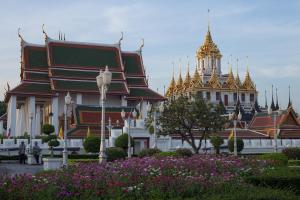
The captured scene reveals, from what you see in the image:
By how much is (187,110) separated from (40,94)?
23.1m

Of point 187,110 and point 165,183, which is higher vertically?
point 187,110

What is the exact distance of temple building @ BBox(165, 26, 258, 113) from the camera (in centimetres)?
8156

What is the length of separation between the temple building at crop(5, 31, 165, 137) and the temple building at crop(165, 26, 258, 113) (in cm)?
2693

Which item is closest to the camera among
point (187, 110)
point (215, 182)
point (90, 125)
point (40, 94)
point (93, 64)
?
point (215, 182)

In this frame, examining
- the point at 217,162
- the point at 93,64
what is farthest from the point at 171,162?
the point at 93,64

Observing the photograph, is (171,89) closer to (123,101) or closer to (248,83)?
(248,83)

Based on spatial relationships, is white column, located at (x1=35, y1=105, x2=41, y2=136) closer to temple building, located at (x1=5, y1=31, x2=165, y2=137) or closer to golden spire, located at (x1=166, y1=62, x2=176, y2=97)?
temple building, located at (x1=5, y1=31, x2=165, y2=137)

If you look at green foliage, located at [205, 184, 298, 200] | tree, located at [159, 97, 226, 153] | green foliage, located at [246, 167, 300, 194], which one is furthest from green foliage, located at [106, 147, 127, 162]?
green foliage, located at [205, 184, 298, 200]

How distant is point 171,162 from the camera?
46.5ft

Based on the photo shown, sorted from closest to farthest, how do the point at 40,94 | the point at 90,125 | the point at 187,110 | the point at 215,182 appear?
1. the point at 215,182
2. the point at 187,110
3. the point at 90,125
4. the point at 40,94

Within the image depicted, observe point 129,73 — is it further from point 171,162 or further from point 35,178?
point 35,178

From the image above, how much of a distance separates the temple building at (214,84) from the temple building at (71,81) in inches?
1060

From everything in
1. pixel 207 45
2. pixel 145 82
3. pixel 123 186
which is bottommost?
pixel 123 186

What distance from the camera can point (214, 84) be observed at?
3233 inches
